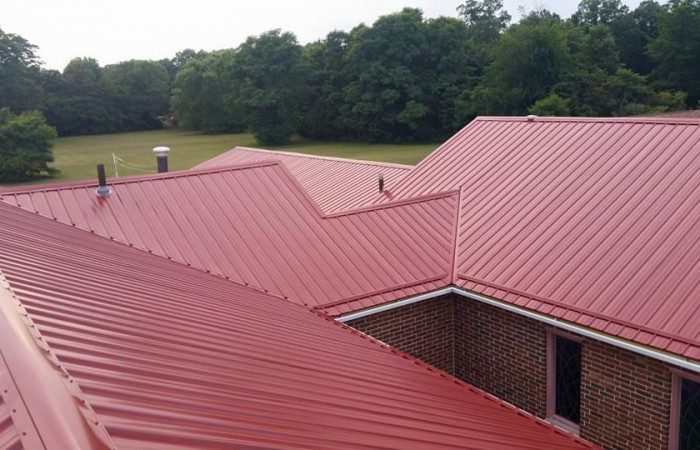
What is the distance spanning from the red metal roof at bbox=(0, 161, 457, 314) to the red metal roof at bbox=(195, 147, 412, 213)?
13.6ft

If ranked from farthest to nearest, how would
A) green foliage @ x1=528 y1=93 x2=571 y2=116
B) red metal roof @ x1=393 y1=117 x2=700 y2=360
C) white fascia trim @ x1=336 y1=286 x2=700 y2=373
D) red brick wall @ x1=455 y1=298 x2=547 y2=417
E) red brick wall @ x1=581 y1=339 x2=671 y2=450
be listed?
green foliage @ x1=528 y1=93 x2=571 y2=116 → red brick wall @ x1=455 y1=298 x2=547 y2=417 → red metal roof @ x1=393 y1=117 x2=700 y2=360 → red brick wall @ x1=581 y1=339 x2=671 y2=450 → white fascia trim @ x1=336 y1=286 x2=700 y2=373

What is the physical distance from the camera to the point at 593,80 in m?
50.5

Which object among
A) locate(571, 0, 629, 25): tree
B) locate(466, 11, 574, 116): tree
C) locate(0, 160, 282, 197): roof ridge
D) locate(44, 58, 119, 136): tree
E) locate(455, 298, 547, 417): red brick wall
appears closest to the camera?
locate(455, 298, 547, 417): red brick wall

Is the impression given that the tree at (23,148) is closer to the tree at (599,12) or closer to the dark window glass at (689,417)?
the dark window glass at (689,417)

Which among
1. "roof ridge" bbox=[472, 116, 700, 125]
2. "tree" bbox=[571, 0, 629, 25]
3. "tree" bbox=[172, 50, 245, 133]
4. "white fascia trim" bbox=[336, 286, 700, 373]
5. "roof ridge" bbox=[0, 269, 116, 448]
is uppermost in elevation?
"tree" bbox=[571, 0, 629, 25]

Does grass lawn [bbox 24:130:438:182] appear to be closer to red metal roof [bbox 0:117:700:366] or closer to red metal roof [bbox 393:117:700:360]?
red metal roof [bbox 393:117:700:360]

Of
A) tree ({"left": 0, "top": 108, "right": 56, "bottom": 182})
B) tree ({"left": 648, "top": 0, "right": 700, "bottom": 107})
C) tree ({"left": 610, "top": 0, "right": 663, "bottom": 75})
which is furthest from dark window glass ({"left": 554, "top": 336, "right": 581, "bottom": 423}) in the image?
tree ({"left": 610, "top": 0, "right": 663, "bottom": 75})

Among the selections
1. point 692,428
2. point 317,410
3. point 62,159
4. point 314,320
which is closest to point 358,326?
point 314,320

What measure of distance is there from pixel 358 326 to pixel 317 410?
600 cm

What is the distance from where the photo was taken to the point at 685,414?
8.62m

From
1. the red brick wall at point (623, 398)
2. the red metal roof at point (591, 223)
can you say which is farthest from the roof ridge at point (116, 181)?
the red brick wall at point (623, 398)

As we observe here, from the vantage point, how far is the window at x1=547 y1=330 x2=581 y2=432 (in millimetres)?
10078

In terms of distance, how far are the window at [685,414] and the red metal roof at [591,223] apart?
2.75ft

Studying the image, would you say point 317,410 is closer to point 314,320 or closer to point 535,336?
point 314,320
